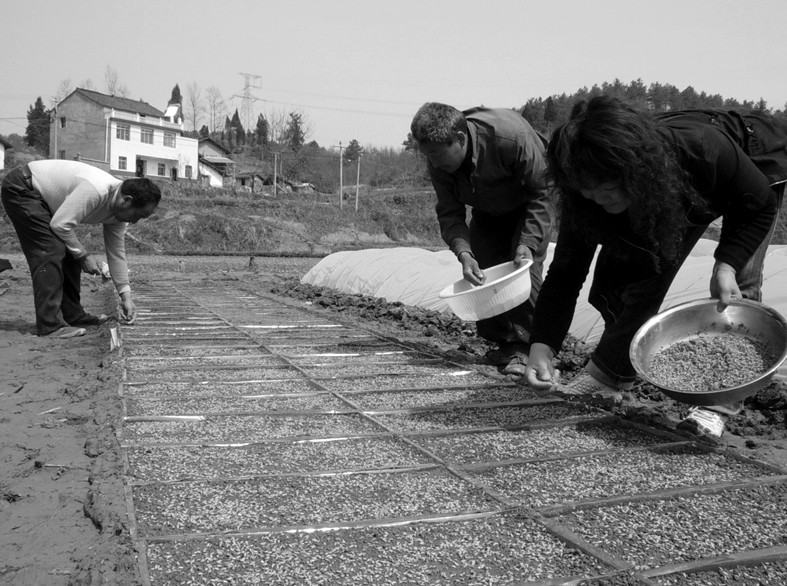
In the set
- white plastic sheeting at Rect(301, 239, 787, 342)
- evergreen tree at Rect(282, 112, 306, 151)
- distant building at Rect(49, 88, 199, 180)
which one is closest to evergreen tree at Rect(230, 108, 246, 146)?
evergreen tree at Rect(282, 112, 306, 151)

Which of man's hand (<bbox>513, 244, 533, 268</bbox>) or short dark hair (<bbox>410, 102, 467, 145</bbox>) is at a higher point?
short dark hair (<bbox>410, 102, 467, 145</bbox>)

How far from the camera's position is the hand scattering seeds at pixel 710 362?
7.70ft

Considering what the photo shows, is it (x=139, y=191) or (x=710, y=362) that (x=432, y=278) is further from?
(x=710, y=362)

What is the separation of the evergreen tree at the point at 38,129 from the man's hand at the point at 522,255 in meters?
53.4

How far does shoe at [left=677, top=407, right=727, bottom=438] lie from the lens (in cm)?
248

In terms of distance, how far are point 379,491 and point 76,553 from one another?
78cm

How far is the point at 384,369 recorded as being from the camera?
371 centimetres

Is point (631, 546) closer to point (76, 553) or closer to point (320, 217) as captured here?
point (76, 553)

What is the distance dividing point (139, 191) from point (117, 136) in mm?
38952

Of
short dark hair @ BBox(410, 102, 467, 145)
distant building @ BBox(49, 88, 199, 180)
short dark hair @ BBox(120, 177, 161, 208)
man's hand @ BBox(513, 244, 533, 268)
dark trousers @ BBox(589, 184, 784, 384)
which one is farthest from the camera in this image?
distant building @ BBox(49, 88, 199, 180)

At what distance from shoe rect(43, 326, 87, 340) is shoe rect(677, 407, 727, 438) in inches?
152

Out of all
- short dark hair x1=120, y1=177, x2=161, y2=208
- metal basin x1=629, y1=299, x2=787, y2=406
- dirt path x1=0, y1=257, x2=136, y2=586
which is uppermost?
short dark hair x1=120, y1=177, x2=161, y2=208

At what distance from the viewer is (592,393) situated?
3018 mm

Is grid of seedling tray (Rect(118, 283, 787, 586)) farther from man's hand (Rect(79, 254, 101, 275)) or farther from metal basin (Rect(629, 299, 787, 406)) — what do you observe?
man's hand (Rect(79, 254, 101, 275))
